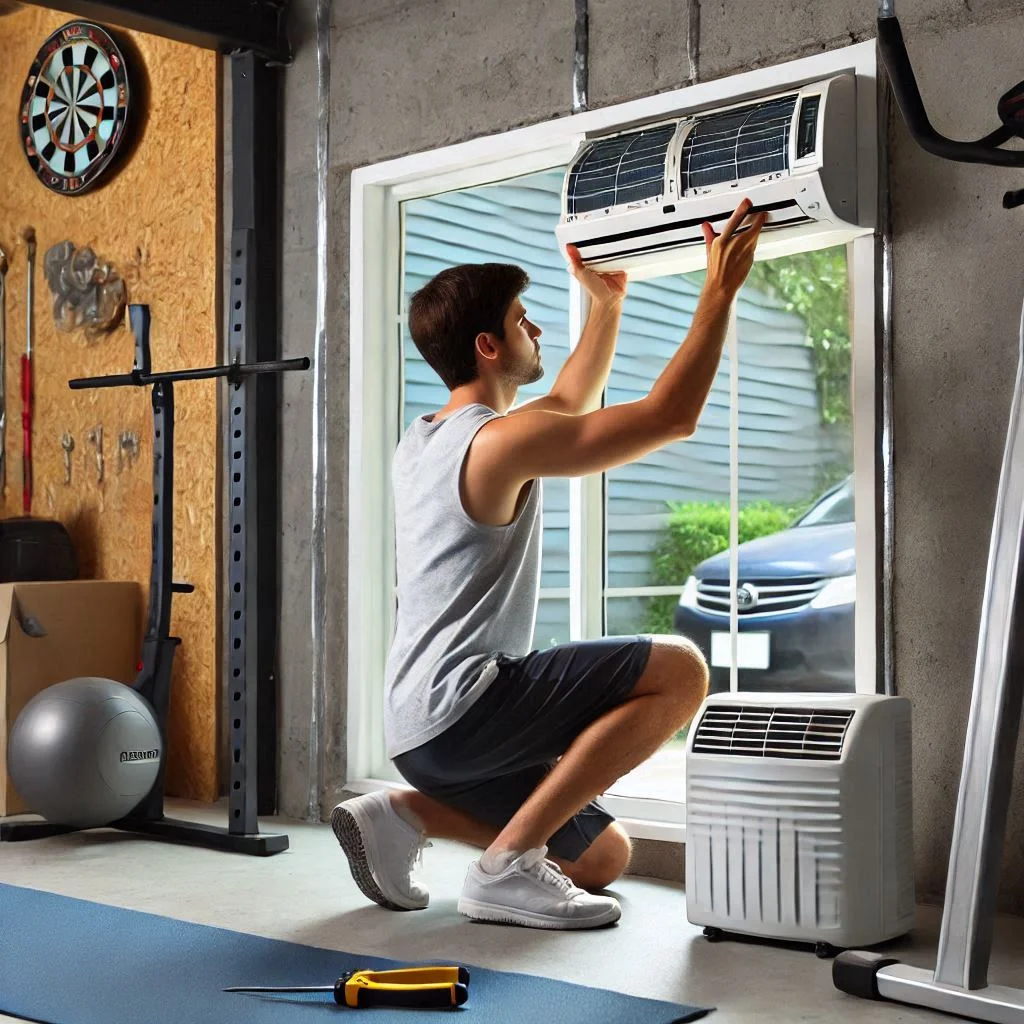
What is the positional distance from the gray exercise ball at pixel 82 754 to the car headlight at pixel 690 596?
9.48 feet

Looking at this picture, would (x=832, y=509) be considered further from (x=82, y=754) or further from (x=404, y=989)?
(x=404, y=989)

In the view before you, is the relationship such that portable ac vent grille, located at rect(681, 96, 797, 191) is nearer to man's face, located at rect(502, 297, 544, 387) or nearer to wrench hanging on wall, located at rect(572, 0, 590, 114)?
man's face, located at rect(502, 297, 544, 387)

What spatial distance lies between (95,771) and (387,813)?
106 centimetres

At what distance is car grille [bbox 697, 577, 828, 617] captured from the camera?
5879mm

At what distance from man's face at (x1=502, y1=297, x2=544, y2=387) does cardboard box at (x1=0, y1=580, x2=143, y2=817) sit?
6.23ft

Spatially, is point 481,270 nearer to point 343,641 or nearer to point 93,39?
point 343,641

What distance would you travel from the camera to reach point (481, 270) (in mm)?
3084

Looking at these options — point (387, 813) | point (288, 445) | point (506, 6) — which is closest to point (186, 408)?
point (288, 445)

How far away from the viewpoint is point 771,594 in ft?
19.5

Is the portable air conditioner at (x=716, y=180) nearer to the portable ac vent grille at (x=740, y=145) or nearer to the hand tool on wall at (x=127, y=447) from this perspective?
the portable ac vent grille at (x=740, y=145)

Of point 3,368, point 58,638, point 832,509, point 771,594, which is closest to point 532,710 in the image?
point 58,638

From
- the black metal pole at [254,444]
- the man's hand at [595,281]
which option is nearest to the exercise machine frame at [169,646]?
the black metal pole at [254,444]

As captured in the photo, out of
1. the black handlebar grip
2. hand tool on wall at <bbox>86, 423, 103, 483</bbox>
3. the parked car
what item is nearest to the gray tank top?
the black handlebar grip

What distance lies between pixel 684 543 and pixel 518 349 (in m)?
3.23
